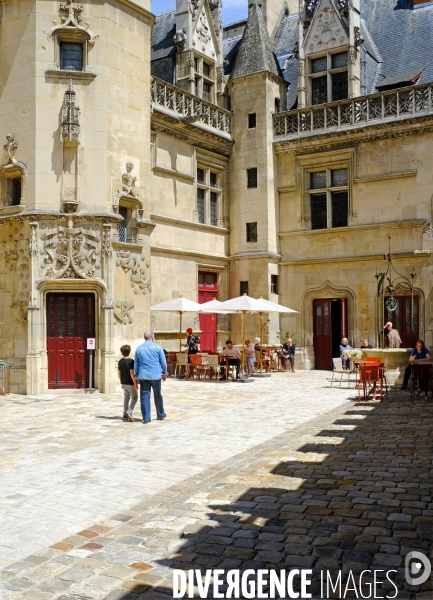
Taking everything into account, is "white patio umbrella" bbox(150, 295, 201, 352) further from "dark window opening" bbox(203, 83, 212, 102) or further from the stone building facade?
"dark window opening" bbox(203, 83, 212, 102)

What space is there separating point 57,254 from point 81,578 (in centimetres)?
1130

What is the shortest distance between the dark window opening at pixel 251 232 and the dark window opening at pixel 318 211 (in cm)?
199

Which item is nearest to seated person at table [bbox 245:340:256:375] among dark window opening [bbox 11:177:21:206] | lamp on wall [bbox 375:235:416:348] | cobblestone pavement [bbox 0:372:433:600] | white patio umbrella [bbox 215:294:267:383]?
white patio umbrella [bbox 215:294:267:383]

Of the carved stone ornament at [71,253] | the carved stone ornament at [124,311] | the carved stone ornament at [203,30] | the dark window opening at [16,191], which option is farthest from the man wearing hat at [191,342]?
the carved stone ornament at [203,30]

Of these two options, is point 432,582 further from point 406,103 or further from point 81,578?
point 406,103

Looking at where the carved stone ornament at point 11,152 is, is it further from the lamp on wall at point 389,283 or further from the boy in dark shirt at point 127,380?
the lamp on wall at point 389,283

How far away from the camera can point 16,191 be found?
604 inches

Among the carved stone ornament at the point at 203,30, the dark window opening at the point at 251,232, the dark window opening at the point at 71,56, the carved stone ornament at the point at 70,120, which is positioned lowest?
the dark window opening at the point at 251,232

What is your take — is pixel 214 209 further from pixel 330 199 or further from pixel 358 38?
pixel 358 38

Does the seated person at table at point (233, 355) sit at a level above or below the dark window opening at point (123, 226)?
below

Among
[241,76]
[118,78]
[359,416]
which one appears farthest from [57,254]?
[241,76]

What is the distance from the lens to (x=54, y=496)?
19.7 feet

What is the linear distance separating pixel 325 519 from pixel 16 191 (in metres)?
12.5

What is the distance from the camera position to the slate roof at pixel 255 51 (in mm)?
21656
